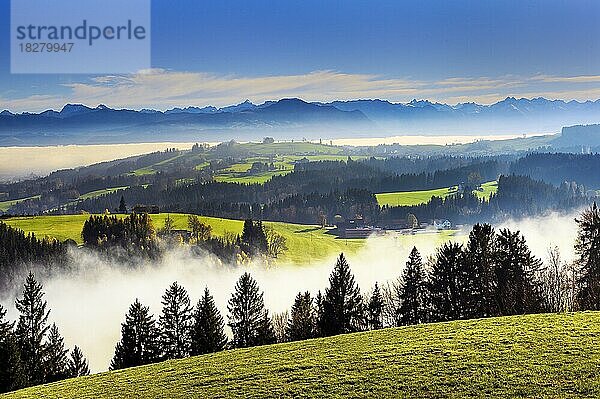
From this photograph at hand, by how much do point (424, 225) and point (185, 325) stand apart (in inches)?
6100

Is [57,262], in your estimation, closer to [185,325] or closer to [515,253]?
[185,325]

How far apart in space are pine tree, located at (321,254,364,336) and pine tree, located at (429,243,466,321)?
257 inches

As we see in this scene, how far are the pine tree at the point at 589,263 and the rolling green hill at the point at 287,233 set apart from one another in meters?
107

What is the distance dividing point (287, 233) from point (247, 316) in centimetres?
12132

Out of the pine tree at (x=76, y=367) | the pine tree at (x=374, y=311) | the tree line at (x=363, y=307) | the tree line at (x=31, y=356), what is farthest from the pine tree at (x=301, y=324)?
the tree line at (x=31, y=356)

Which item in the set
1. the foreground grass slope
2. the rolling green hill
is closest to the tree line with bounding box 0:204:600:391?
the foreground grass slope

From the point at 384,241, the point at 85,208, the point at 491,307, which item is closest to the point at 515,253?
the point at 491,307

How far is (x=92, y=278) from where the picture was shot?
13600 cm

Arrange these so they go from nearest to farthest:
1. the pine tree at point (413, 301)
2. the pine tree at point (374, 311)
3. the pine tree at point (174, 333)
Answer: the pine tree at point (174, 333)
the pine tree at point (413, 301)
the pine tree at point (374, 311)

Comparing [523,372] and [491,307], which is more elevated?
[523,372]

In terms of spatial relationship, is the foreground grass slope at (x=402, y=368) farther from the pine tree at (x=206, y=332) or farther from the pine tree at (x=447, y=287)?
the pine tree at (x=447, y=287)

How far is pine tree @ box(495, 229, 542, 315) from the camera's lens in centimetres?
A: 4838

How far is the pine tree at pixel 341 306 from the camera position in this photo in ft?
170

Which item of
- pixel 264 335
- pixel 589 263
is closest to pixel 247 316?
pixel 264 335
